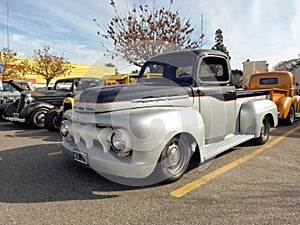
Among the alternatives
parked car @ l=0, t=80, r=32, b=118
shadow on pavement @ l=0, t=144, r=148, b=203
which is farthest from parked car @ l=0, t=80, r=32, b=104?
shadow on pavement @ l=0, t=144, r=148, b=203

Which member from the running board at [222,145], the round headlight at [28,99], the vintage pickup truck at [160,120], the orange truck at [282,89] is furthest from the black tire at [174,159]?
the round headlight at [28,99]

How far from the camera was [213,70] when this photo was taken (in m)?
4.19

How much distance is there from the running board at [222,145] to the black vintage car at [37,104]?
17.3ft

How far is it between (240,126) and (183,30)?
12777 mm

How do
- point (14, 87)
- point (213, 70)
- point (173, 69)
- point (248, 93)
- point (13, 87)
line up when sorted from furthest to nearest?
point (13, 87) < point (14, 87) < point (248, 93) < point (213, 70) < point (173, 69)

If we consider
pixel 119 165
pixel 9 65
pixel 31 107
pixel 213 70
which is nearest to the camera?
pixel 119 165

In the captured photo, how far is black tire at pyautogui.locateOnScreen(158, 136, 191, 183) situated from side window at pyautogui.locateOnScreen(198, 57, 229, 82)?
1.28m

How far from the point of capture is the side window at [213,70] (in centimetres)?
388

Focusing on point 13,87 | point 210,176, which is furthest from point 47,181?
point 13,87

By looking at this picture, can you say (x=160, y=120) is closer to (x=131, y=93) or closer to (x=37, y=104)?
(x=131, y=93)

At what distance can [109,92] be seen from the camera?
10.2 ft

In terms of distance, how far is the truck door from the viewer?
3.76 m

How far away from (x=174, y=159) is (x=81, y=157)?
131 cm

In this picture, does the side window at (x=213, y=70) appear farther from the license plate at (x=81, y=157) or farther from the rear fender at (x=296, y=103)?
the rear fender at (x=296, y=103)
